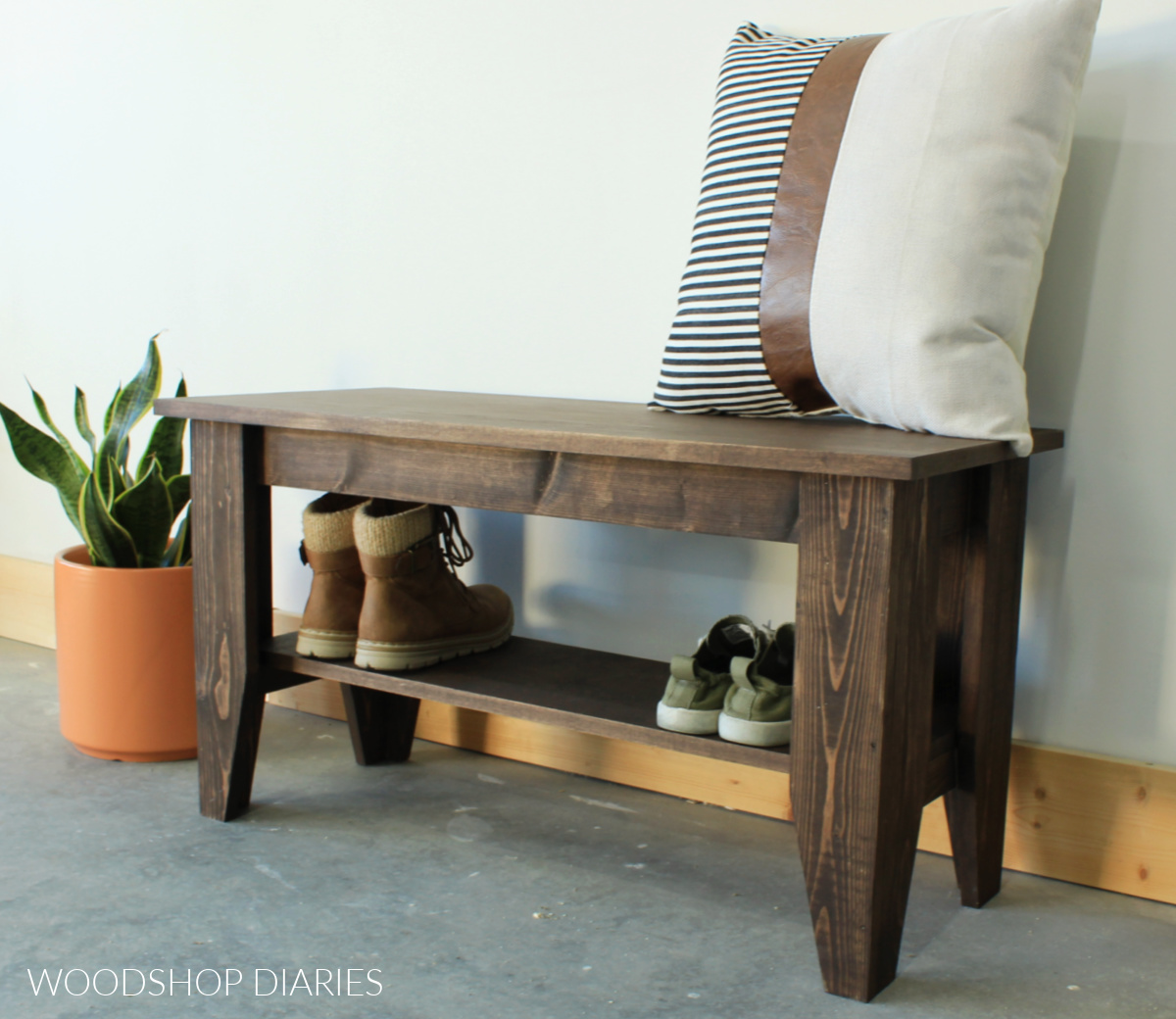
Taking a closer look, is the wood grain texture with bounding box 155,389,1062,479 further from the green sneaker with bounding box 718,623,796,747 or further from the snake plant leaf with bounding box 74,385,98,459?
the snake plant leaf with bounding box 74,385,98,459

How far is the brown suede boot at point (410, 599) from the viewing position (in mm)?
1332

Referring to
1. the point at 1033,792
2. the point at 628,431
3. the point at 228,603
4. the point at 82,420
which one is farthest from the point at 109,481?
the point at 1033,792

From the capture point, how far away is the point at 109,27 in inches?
77.5

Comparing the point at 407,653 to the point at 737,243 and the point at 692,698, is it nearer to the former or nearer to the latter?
the point at 692,698

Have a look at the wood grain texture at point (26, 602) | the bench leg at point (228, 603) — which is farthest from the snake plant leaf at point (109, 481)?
the wood grain texture at point (26, 602)

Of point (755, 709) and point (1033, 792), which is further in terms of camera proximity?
point (1033, 792)

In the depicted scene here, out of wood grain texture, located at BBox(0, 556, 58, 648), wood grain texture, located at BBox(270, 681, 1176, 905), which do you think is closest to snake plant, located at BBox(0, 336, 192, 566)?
wood grain texture, located at BBox(0, 556, 58, 648)

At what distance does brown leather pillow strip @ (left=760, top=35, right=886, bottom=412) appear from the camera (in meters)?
1.16

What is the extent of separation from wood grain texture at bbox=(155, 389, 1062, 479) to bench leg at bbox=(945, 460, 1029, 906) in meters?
0.07

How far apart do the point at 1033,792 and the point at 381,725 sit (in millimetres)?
830

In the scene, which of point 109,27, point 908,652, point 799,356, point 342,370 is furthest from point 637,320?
point 109,27

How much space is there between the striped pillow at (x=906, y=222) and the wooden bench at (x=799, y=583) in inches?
2.3

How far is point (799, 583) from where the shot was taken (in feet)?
3.34

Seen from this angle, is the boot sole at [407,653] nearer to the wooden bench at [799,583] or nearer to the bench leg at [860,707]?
the wooden bench at [799,583]
